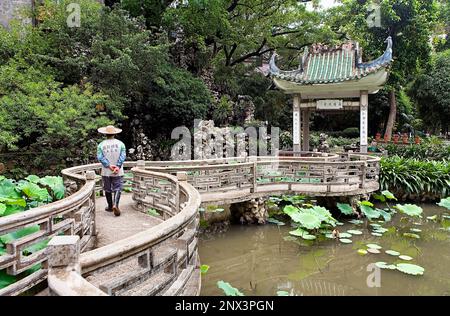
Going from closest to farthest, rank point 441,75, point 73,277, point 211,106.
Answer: point 73,277 → point 211,106 → point 441,75

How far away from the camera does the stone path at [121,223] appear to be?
5.41 metres

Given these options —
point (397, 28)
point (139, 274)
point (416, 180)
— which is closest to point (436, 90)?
point (397, 28)

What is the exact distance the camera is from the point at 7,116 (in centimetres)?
942

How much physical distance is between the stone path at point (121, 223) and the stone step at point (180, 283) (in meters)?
2.03

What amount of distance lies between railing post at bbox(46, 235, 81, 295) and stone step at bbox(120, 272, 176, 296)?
64cm

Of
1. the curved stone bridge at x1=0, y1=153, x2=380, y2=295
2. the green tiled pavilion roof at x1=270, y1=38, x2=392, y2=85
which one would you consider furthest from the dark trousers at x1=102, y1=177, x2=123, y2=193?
A: the green tiled pavilion roof at x1=270, y1=38, x2=392, y2=85

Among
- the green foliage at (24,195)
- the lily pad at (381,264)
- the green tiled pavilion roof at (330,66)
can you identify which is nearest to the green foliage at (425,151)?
the green tiled pavilion roof at (330,66)

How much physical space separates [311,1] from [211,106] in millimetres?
8964

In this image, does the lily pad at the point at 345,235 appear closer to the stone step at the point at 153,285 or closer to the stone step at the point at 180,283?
the stone step at the point at 180,283

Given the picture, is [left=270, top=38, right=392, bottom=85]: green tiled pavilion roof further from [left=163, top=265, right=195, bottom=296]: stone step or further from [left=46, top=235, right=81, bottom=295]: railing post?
[left=46, top=235, right=81, bottom=295]: railing post

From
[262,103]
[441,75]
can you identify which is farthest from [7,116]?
[441,75]

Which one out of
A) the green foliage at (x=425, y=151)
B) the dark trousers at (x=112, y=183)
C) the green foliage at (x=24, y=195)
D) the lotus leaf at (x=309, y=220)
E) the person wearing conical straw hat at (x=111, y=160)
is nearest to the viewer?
the green foliage at (x=24, y=195)

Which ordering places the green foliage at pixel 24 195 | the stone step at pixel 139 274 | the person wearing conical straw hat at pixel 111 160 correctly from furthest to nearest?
the person wearing conical straw hat at pixel 111 160, the green foliage at pixel 24 195, the stone step at pixel 139 274

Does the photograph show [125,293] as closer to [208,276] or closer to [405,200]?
[208,276]
